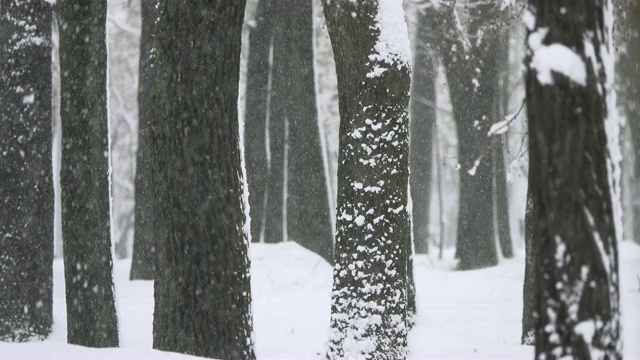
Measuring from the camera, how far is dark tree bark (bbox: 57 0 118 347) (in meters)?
9.70

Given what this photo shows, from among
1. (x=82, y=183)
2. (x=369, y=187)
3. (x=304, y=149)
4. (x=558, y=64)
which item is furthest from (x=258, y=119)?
Result: (x=558, y=64)

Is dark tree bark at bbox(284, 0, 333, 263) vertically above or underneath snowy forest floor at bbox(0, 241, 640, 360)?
above

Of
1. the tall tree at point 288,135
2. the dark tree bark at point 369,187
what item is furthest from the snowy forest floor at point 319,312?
the tall tree at point 288,135

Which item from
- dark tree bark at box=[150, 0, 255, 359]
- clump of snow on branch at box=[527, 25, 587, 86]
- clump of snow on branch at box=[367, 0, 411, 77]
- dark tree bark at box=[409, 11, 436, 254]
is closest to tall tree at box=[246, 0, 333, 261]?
dark tree bark at box=[409, 11, 436, 254]

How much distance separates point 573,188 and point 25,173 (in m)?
7.41

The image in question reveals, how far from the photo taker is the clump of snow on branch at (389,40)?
8.58 meters

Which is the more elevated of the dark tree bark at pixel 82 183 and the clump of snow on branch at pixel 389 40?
the clump of snow on branch at pixel 389 40

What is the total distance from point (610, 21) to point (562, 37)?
0.44 m

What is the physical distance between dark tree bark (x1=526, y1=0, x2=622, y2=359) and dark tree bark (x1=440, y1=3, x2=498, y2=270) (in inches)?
619

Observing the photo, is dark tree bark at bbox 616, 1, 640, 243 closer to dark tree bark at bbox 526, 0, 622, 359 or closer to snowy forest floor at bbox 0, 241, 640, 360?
dark tree bark at bbox 526, 0, 622, 359

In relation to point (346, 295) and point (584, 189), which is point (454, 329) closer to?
point (346, 295)

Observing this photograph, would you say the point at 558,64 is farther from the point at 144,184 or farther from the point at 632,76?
the point at 144,184

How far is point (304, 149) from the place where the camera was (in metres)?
19.9

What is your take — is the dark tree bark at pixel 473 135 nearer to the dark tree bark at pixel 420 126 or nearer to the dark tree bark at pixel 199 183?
the dark tree bark at pixel 420 126
